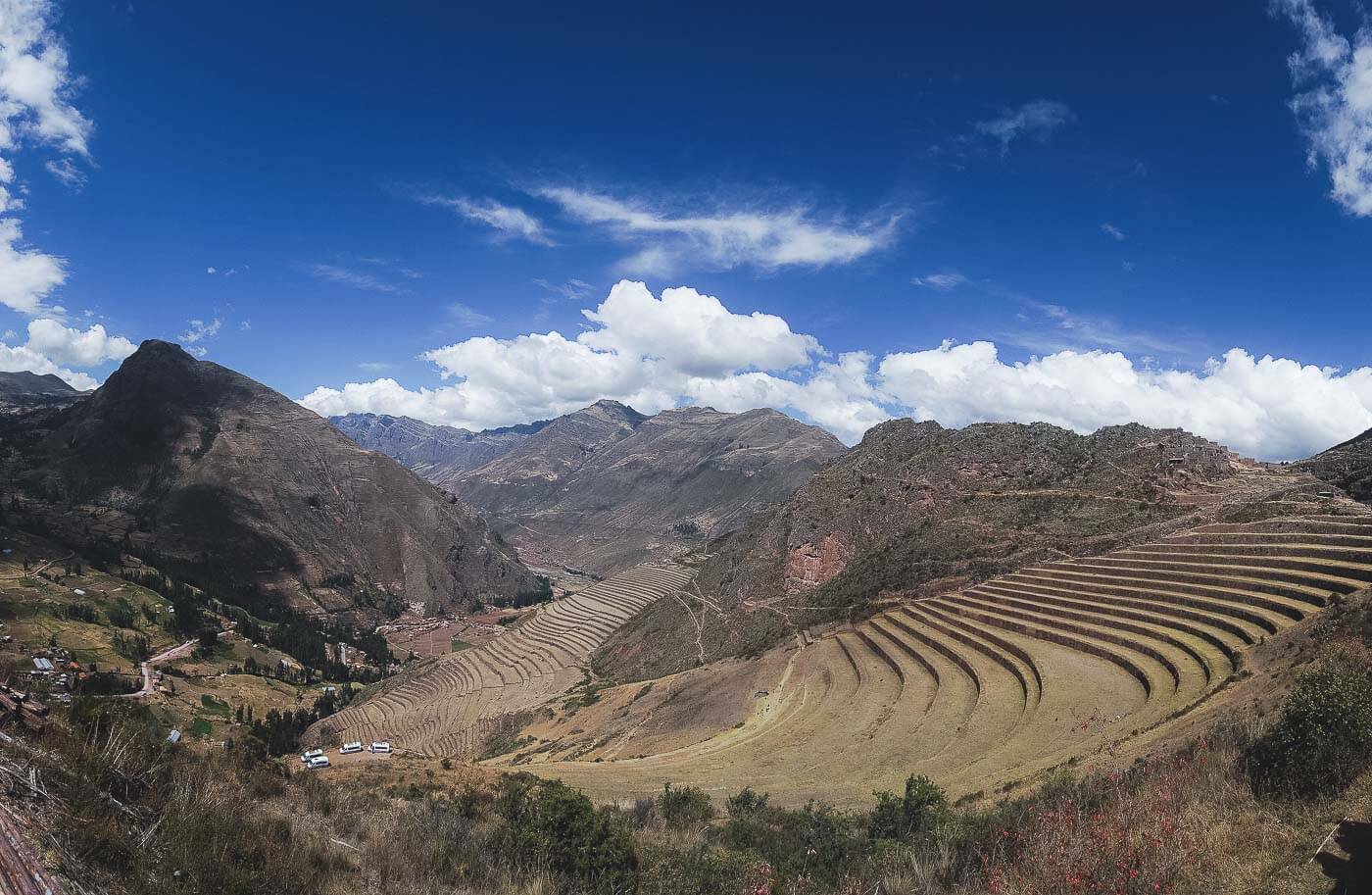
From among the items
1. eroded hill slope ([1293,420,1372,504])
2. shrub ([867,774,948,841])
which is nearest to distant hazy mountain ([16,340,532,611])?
shrub ([867,774,948,841])

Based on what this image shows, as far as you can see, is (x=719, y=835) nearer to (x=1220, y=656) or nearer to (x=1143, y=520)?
(x=1220, y=656)

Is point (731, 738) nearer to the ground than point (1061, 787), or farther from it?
nearer to the ground

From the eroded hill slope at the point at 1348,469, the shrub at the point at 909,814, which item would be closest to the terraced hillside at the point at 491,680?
the shrub at the point at 909,814

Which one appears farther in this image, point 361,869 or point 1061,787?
point 1061,787

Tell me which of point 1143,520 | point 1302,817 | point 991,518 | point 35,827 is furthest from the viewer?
point 991,518

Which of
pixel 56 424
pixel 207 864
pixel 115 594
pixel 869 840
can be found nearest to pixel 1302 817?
pixel 869 840

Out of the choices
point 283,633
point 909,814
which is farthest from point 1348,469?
point 283,633

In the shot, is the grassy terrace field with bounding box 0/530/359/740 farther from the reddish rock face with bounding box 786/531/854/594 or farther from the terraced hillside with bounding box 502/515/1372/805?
the terraced hillside with bounding box 502/515/1372/805
